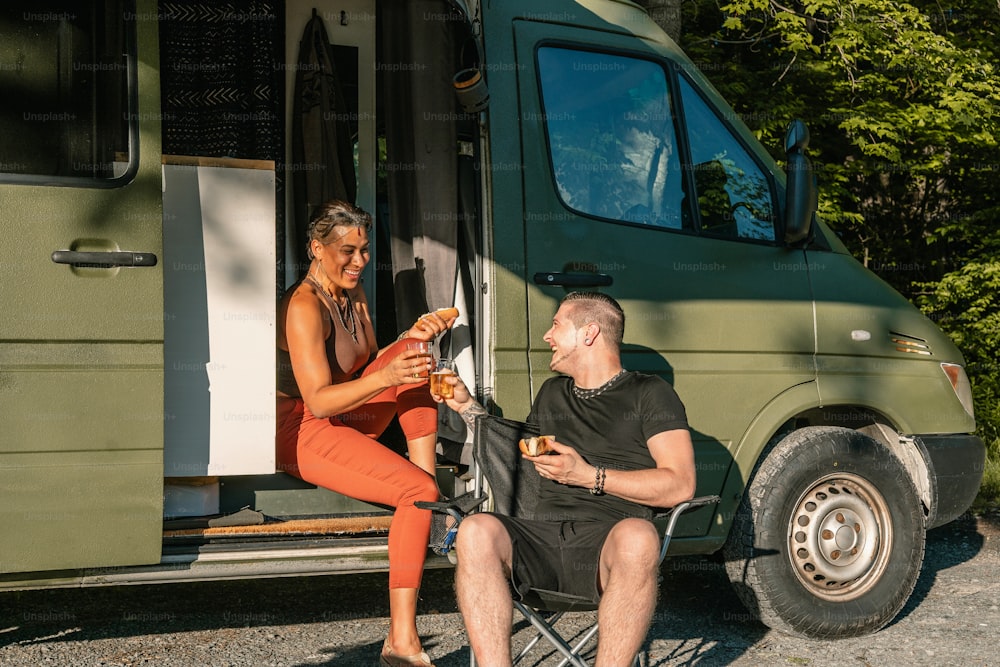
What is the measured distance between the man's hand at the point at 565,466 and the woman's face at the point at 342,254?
51.7 inches

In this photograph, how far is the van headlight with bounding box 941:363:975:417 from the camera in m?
4.92

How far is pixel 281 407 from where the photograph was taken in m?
4.33

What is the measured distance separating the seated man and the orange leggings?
1.20ft

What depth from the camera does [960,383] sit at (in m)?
4.96

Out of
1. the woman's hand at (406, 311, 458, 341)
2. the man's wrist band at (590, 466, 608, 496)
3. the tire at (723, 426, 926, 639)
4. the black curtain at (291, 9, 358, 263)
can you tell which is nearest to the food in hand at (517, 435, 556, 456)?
the man's wrist band at (590, 466, 608, 496)

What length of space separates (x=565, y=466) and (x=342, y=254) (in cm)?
143

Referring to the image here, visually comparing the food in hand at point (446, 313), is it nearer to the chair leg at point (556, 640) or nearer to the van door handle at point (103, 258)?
the van door handle at point (103, 258)

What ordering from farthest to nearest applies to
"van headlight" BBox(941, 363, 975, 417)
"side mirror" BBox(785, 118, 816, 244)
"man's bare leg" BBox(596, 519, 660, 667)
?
1. "van headlight" BBox(941, 363, 975, 417)
2. "side mirror" BBox(785, 118, 816, 244)
3. "man's bare leg" BBox(596, 519, 660, 667)

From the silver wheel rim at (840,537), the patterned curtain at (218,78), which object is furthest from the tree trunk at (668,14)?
the silver wheel rim at (840,537)

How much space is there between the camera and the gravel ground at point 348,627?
431 cm

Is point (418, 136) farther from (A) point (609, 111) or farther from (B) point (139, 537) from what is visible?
(B) point (139, 537)

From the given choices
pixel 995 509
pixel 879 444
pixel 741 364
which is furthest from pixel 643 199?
pixel 995 509

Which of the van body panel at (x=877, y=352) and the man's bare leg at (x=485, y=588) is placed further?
the van body panel at (x=877, y=352)

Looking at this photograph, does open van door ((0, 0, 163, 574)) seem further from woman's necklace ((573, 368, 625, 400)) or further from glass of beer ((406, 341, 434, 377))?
woman's necklace ((573, 368, 625, 400))
